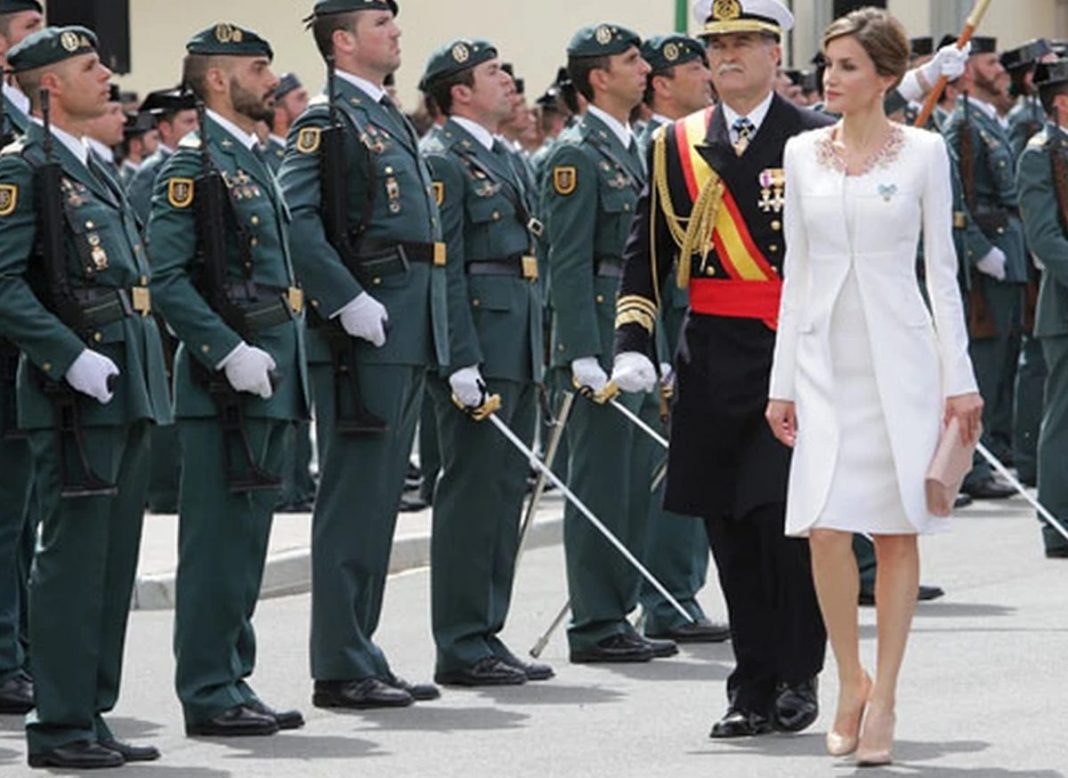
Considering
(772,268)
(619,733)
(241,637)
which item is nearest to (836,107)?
(772,268)

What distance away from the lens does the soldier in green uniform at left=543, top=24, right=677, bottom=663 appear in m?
11.6

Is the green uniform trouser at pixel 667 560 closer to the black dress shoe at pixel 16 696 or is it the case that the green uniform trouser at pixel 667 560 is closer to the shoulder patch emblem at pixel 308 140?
the shoulder patch emblem at pixel 308 140

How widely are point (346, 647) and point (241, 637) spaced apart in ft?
1.19

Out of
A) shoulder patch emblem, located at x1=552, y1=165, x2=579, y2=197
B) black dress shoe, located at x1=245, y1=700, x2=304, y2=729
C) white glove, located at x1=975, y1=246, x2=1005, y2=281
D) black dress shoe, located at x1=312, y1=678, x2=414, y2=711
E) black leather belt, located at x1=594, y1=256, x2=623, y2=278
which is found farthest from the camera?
white glove, located at x1=975, y1=246, x2=1005, y2=281

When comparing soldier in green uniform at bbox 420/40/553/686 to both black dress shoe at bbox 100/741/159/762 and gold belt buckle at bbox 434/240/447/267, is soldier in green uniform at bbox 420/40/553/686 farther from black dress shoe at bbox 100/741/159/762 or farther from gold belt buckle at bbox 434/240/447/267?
black dress shoe at bbox 100/741/159/762

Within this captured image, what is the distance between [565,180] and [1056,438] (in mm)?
3810

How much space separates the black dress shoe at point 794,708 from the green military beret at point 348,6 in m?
2.67

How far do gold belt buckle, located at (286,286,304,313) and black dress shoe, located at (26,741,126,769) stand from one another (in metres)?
1.53

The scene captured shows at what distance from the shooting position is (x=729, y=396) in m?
9.49

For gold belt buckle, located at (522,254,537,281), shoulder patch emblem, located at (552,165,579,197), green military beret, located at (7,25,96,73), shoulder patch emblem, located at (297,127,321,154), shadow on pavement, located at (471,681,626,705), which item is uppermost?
green military beret, located at (7,25,96,73)

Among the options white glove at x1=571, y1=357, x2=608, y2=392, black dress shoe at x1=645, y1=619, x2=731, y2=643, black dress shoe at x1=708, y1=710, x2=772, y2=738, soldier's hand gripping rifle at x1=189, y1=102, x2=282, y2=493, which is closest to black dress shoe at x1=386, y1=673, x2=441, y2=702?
soldier's hand gripping rifle at x1=189, y1=102, x2=282, y2=493

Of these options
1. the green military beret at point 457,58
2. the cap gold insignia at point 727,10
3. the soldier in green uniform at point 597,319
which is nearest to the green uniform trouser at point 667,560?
the soldier in green uniform at point 597,319

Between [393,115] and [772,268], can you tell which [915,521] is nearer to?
[772,268]

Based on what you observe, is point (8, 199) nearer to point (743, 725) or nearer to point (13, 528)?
point (13, 528)
